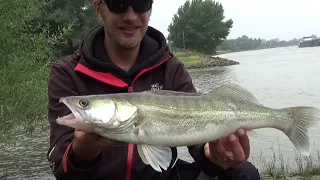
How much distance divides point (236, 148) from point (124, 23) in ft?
4.89

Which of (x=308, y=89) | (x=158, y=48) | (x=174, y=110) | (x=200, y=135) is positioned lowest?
(x=308, y=89)

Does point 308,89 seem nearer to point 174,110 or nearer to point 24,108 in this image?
point 24,108

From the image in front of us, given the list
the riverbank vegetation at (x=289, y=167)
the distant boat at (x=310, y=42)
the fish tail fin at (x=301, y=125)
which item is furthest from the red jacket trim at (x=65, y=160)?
the distant boat at (x=310, y=42)

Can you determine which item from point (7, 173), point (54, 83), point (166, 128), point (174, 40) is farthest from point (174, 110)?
point (174, 40)

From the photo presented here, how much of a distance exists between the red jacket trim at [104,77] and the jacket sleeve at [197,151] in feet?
2.01

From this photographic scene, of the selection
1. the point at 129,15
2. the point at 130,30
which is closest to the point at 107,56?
the point at 130,30

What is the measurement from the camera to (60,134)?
3682 millimetres

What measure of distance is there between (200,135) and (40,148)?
371 inches

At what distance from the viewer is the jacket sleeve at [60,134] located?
11.1 ft

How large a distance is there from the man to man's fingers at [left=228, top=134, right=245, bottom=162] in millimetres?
12

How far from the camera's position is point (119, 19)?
3822 mm

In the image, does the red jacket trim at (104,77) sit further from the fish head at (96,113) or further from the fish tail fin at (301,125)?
the fish tail fin at (301,125)

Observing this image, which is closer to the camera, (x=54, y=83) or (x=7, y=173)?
(x=54, y=83)

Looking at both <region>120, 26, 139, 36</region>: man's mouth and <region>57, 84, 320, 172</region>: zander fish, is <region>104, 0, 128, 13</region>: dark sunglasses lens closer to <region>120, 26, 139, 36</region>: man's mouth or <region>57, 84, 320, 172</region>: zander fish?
<region>120, 26, 139, 36</region>: man's mouth
